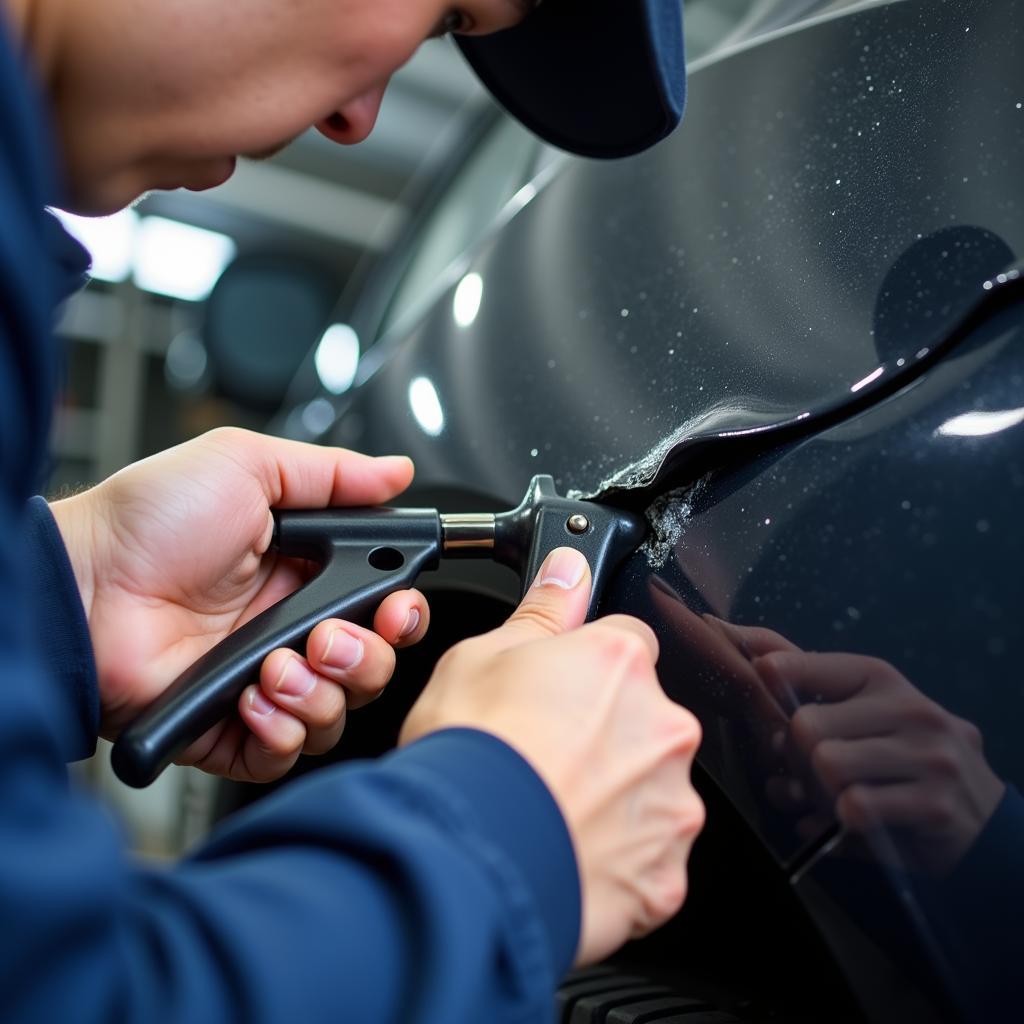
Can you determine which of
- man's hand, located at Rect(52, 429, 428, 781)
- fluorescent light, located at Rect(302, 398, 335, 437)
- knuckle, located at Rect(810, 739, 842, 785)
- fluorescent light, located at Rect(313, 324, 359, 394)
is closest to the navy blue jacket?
knuckle, located at Rect(810, 739, 842, 785)

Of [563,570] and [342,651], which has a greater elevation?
[563,570]

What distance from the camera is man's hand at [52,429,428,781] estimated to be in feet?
2.76

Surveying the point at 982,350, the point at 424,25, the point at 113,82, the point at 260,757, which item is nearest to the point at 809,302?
the point at 982,350

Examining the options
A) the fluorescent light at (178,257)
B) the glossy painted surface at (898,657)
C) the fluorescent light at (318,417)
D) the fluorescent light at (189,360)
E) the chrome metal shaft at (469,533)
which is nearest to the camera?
the glossy painted surface at (898,657)

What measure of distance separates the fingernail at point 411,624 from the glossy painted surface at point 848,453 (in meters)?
0.10

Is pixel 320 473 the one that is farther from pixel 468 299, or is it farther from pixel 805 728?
pixel 805 728

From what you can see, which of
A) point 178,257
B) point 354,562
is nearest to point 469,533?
point 354,562

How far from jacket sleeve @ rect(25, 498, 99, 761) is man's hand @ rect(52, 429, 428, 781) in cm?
6

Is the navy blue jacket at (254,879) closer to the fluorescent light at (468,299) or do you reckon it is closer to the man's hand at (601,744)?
the man's hand at (601,744)

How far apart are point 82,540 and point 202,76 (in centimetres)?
41

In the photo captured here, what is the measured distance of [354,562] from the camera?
2.46ft

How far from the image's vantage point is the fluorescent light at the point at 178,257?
3.71 metres

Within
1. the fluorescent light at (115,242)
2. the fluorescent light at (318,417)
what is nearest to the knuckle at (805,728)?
the fluorescent light at (318,417)

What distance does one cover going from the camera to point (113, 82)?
561 millimetres
